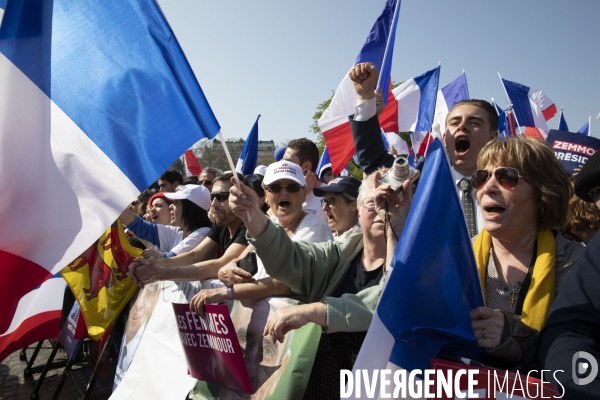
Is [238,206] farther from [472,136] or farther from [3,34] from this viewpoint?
[472,136]

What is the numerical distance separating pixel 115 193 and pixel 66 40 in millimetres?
804

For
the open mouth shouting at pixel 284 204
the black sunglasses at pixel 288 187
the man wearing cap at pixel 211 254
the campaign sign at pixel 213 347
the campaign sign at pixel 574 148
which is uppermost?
the campaign sign at pixel 574 148

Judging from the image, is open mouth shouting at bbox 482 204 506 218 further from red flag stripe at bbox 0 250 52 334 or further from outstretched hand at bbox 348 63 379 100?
red flag stripe at bbox 0 250 52 334

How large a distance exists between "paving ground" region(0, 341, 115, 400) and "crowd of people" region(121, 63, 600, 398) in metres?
1.95

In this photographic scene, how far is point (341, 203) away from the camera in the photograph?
3.76 meters

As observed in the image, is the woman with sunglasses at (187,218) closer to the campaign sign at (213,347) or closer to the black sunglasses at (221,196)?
the black sunglasses at (221,196)

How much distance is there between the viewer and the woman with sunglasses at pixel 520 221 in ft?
6.47

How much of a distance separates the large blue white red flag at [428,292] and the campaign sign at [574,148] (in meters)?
3.83

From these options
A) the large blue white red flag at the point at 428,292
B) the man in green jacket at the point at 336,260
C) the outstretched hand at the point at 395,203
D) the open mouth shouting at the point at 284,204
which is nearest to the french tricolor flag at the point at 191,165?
the open mouth shouting at the point at 284,204

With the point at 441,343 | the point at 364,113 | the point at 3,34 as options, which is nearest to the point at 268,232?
the point at 441,343

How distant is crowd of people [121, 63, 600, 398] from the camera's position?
1.65 meters

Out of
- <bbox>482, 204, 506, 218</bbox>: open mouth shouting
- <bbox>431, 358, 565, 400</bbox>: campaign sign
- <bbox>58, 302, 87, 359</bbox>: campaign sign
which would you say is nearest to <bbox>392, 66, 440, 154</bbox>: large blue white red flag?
<bbox>58, 302, 87, 359</bbox>: campaign sign

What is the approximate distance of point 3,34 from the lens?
2223 mm

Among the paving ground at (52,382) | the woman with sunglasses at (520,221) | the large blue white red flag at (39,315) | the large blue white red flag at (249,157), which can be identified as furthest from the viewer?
the large blue white red flag at (249,157)
